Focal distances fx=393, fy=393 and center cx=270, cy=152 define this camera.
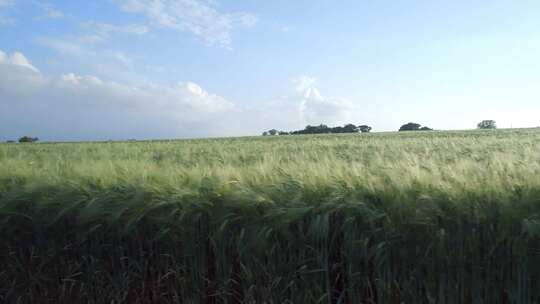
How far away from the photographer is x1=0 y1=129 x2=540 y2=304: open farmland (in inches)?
109

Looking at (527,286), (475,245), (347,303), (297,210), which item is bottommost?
(347,303)

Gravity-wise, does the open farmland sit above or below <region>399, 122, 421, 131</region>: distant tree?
below

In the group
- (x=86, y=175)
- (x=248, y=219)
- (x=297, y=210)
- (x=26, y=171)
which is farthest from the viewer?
(x=26, y=171)

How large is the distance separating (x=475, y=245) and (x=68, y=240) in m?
3.50

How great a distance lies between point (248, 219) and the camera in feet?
10.4

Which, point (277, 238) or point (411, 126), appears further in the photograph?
point (411, 126)

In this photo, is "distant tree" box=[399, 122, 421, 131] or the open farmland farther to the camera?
"distant tree" box=[399, 122, 421, 131]

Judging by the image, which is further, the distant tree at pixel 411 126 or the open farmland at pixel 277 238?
the distant tree at pixel 411 126

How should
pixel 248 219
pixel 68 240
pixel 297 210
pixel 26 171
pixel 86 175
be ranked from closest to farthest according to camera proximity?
pixel 297 210 → pixel 248 219 → pixel 68 240 → pixel 86 175 → pixel 26 171

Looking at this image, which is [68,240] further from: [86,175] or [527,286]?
[527,286]

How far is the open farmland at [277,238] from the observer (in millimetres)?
2771

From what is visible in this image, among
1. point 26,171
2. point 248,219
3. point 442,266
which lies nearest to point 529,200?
point 442,266

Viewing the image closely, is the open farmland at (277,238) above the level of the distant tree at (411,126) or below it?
below

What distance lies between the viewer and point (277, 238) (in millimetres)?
3055
